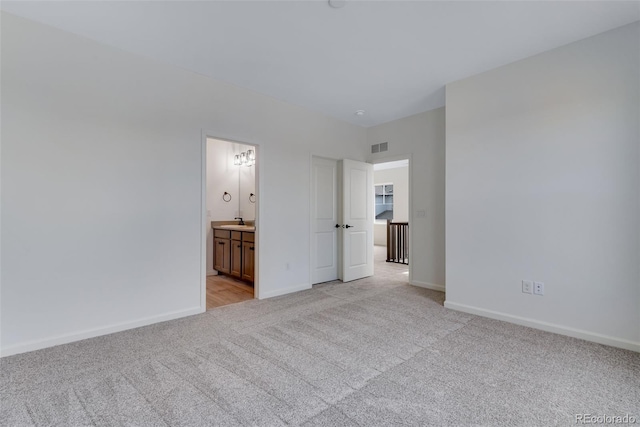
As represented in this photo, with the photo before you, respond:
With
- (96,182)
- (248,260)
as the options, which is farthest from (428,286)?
(96,182)

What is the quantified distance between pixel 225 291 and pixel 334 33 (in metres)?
3.52

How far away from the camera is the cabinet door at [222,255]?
486cm

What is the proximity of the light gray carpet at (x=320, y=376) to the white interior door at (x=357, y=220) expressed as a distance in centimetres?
185

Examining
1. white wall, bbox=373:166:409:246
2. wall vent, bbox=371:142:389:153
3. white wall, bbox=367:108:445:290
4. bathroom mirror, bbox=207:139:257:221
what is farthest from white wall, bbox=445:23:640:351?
white wall, bbox=373:166:409:246

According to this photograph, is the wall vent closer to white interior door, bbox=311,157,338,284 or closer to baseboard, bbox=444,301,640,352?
white interior door, bbox=311,157,338,284

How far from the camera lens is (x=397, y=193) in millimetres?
9680

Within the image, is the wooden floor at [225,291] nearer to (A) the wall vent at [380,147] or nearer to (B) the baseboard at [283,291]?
(B) the baseboard at [283,291]

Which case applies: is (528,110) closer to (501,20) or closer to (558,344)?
(501,20)

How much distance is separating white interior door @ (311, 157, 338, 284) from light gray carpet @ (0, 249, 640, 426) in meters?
1.64

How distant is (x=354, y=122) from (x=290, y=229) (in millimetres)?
2241

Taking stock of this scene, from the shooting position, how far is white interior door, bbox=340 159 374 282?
4.80 meters

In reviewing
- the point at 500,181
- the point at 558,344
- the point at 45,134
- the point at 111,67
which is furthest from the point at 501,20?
the point at 45,134

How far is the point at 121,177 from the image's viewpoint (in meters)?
2.78

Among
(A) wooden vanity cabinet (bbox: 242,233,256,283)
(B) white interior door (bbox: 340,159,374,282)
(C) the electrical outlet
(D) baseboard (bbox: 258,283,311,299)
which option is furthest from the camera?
(B) white interior door (bbox: 340,159,374,282)
